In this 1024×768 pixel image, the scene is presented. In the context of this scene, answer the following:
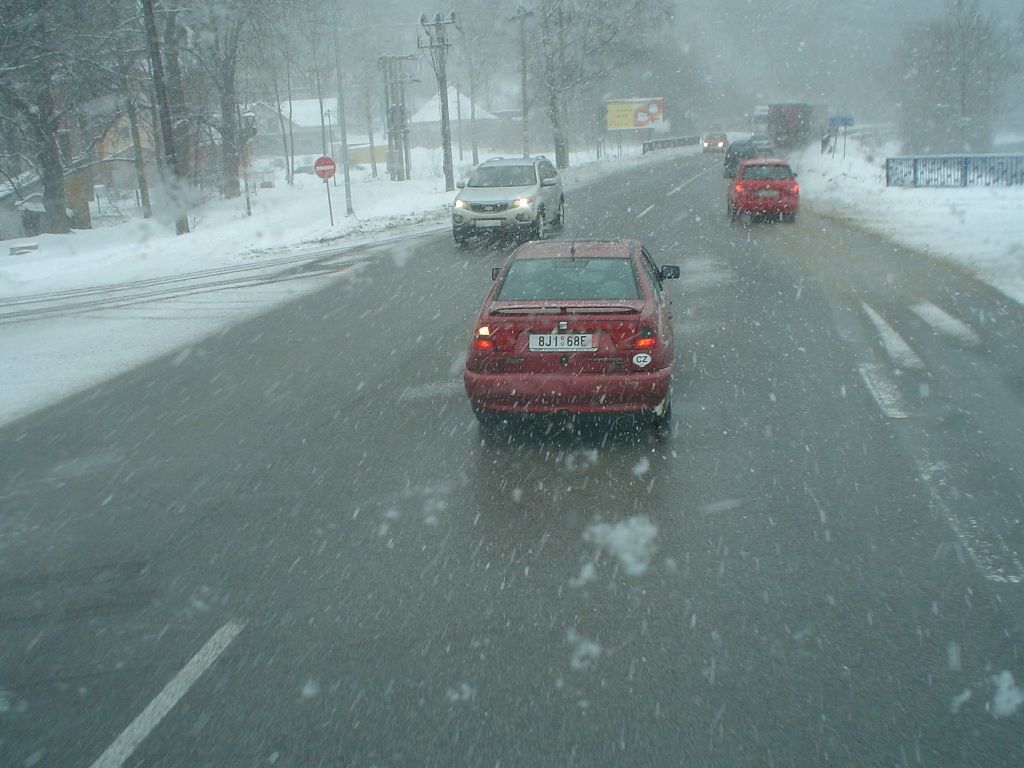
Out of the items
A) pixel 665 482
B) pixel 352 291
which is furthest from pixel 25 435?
pixel 352 291

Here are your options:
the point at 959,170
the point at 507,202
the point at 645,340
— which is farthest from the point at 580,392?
the point at 959,170

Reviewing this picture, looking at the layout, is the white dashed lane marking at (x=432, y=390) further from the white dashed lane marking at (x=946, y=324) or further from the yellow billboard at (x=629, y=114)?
the yellow billboard at (x=629, y=114)

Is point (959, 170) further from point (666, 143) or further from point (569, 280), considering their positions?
point (666, 143)

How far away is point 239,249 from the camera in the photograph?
22.4 m

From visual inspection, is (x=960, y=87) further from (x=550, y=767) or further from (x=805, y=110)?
(x=550, y=767)

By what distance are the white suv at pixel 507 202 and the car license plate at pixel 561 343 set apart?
13.3 meters

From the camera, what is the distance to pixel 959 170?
3022 centimetres

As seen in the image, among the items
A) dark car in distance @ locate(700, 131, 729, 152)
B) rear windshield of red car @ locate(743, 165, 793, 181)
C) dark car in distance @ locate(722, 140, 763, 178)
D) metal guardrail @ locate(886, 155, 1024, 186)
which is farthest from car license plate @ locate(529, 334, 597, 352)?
dark car in distance @ locate(700, 131, 729, 152)

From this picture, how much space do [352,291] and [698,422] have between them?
8.67 meters

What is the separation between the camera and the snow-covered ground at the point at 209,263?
11188mm

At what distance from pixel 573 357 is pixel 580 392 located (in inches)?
9.9

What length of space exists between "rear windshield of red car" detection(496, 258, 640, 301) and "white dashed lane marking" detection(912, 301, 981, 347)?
461 centimetres

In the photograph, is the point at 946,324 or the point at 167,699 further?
the point at 946,324

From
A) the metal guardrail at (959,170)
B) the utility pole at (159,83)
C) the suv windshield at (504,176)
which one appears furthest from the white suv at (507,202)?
A: the metal guardrail at (959,170)
